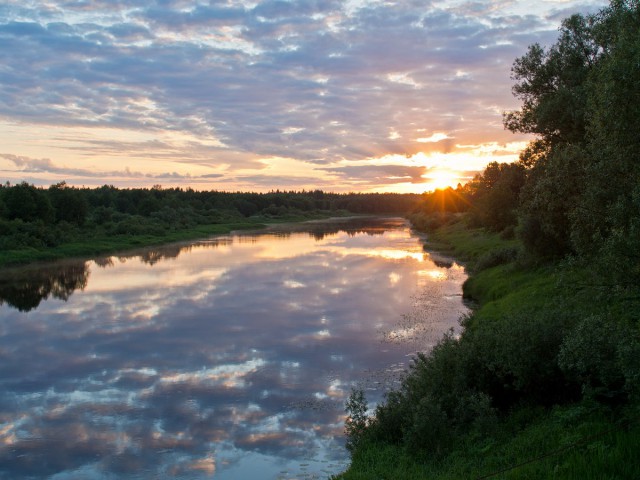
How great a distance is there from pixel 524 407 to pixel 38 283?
41325mm

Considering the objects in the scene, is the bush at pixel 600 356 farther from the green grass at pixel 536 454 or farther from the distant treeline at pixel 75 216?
the distant treeline at pixel 75 216

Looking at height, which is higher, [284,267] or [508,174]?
[508,174]

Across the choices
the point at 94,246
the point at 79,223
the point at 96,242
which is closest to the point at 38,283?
the point at 94,246

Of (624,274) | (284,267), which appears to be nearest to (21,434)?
(624,274)

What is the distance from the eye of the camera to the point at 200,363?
23.3m

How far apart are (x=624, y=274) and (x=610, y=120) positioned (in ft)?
10.1

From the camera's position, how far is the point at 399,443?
13258 millimetres

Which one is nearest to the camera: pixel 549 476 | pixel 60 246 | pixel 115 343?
pixel 549 476

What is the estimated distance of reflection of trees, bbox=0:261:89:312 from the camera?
3812 centimetres

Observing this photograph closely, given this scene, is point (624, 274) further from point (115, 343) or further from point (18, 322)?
point (18, 322)

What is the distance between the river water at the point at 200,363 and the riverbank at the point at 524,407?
2341mm

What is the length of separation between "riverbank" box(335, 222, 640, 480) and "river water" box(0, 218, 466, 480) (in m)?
2.34

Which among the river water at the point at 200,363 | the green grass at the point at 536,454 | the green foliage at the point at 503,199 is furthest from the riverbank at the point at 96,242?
the green grass at the point at 536,454

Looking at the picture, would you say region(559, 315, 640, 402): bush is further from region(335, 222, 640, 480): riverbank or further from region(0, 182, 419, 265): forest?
region(0, 182, 419, 265): forest
